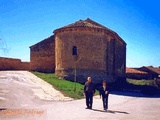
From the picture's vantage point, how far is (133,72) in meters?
47.8

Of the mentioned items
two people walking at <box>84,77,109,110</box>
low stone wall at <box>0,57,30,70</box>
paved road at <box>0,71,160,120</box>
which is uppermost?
low stone wall at <box>0,57,30,70</box>

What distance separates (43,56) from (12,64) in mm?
5606

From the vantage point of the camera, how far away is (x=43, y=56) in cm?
3381

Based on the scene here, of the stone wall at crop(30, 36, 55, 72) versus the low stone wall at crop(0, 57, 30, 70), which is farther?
the low stone wall at crop(0, 57, 30, 70)

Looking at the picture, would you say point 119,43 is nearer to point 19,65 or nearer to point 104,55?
point 104,55

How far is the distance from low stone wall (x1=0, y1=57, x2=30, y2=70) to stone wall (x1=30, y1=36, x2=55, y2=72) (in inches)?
143

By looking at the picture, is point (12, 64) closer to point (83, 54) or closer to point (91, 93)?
point (83, 54)

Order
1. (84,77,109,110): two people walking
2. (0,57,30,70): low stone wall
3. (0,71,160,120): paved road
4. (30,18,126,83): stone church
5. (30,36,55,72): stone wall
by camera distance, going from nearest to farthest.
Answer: (0,71,160,120): paved road → (84,77,109,110): two people walking → (30,18,126,83): stone church → (30,36,55,72): stone wall → (0,57,30,70): low stone wall

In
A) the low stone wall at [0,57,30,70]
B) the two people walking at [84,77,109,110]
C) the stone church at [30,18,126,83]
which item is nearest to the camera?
the two people walking at [84,77,109,110]

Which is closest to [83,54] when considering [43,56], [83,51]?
[83,51]

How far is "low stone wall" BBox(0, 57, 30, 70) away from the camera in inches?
1339

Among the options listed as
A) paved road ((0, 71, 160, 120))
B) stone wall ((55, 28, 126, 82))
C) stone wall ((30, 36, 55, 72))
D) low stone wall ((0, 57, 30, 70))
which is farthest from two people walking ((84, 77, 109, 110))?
low stone wall ((0, 57, 30, 70))

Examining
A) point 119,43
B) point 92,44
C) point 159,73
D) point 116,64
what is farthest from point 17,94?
point 159,73

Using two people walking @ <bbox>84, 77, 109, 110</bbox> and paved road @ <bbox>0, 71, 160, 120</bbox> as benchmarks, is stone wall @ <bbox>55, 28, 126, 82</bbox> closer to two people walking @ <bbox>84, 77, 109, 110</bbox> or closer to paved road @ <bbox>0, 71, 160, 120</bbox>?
paved road @ <bbox>0, 71, 160, 120</bbox>
